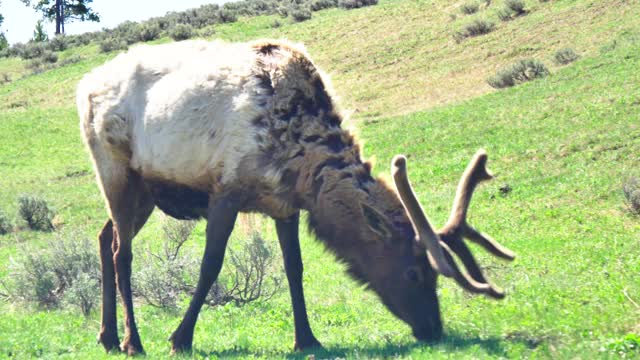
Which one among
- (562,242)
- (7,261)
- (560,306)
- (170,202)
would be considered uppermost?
(170,202)

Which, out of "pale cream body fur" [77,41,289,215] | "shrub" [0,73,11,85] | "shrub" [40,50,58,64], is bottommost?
"shrub" [0,73,11,85]

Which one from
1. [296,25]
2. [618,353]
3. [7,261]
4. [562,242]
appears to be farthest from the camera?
[296,25]

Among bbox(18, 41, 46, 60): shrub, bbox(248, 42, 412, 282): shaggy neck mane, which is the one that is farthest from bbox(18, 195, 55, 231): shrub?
bbox(18, 41, 46, 60): shrub

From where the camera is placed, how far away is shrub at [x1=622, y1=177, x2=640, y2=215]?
1523cm

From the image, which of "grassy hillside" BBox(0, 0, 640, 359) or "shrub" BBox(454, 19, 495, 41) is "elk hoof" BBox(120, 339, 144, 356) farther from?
"shrub" BBox(454, 19, 495, 41)

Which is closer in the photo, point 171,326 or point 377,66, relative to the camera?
point 171,326

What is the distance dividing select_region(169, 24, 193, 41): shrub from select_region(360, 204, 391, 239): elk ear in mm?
40236

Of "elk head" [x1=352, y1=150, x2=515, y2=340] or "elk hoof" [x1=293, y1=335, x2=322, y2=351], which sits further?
"elk hoof" [x1=293, y1=335, x2=322, y2=351]

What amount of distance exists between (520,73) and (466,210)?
66.6ft

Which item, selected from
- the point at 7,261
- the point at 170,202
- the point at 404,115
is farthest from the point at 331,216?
the point at 404,115

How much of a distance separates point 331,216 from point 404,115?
19464mm

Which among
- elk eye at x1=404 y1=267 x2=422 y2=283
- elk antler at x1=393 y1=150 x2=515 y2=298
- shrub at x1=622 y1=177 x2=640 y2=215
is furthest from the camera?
shrub at x1=622 y1=177 x2=640 y2=215

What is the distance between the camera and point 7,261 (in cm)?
1920

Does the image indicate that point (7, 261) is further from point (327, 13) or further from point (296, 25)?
point (327, 13)
